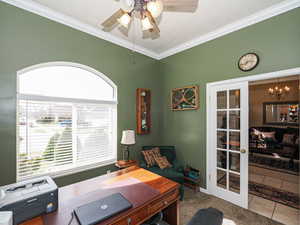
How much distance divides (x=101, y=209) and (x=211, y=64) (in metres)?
2.81

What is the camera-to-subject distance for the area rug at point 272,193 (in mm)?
2375

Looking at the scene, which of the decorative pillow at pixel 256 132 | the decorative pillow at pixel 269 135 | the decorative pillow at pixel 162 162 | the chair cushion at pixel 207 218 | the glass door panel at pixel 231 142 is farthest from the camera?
the decorative pillow at pixel 256 132

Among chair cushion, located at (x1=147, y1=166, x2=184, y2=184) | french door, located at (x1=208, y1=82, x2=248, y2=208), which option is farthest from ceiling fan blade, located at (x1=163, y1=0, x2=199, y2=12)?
chair cushion, located at (x1=147, y1=166, x2=184, y2=184)

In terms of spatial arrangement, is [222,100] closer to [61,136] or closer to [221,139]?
[221,139]

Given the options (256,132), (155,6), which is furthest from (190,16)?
(256,132)

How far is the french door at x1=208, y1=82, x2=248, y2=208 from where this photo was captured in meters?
2.29

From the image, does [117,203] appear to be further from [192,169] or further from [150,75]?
[150,75]

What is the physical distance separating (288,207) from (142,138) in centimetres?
277

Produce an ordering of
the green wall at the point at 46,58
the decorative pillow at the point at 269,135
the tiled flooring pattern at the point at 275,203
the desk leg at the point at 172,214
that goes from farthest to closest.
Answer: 1. the decorative pillow at the point at 269,135
2. the tiled flooring pattern at the point at 275,203
3. the green wall at the point at 46,58
4. the desk leg at the point at 172,214

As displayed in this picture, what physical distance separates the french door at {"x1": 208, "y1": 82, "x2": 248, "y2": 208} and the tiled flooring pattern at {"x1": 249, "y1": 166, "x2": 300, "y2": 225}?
289mm

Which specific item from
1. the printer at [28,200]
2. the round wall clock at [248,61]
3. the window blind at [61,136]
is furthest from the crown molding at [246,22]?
the printer at [28,200]

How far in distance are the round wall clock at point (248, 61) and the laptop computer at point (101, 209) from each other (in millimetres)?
2544

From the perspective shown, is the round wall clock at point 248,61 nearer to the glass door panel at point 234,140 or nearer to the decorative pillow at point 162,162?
the glass door panel at point 234,140

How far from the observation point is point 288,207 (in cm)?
225
